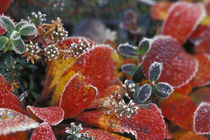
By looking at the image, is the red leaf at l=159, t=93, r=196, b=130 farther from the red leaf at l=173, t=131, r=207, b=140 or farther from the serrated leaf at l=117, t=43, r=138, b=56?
the serrated leaf at l=117, t=43, r=138, b=56

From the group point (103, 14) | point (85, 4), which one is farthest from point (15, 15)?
point (103, 14)

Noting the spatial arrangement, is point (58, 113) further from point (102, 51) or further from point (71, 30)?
point (71, 30)

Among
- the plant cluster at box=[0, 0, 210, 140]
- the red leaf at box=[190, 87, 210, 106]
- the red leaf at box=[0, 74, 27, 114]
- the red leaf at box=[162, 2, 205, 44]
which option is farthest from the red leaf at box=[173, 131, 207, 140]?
the red leaf at box=[0, 74, 27, 114]

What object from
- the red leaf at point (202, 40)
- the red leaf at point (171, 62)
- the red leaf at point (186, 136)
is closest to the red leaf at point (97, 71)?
the red leaf at point (171, 62)

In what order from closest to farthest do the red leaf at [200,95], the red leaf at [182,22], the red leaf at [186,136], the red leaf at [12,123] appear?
the red leaf at [12,123] < the red leaf at [186,136] < the red leaf at [200,95] < the red leaf at [182,22]

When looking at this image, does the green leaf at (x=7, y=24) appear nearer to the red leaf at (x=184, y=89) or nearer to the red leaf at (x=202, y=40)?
the red leaf at (x=184, y=89)

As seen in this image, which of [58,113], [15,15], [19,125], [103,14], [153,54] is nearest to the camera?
[19,125]
